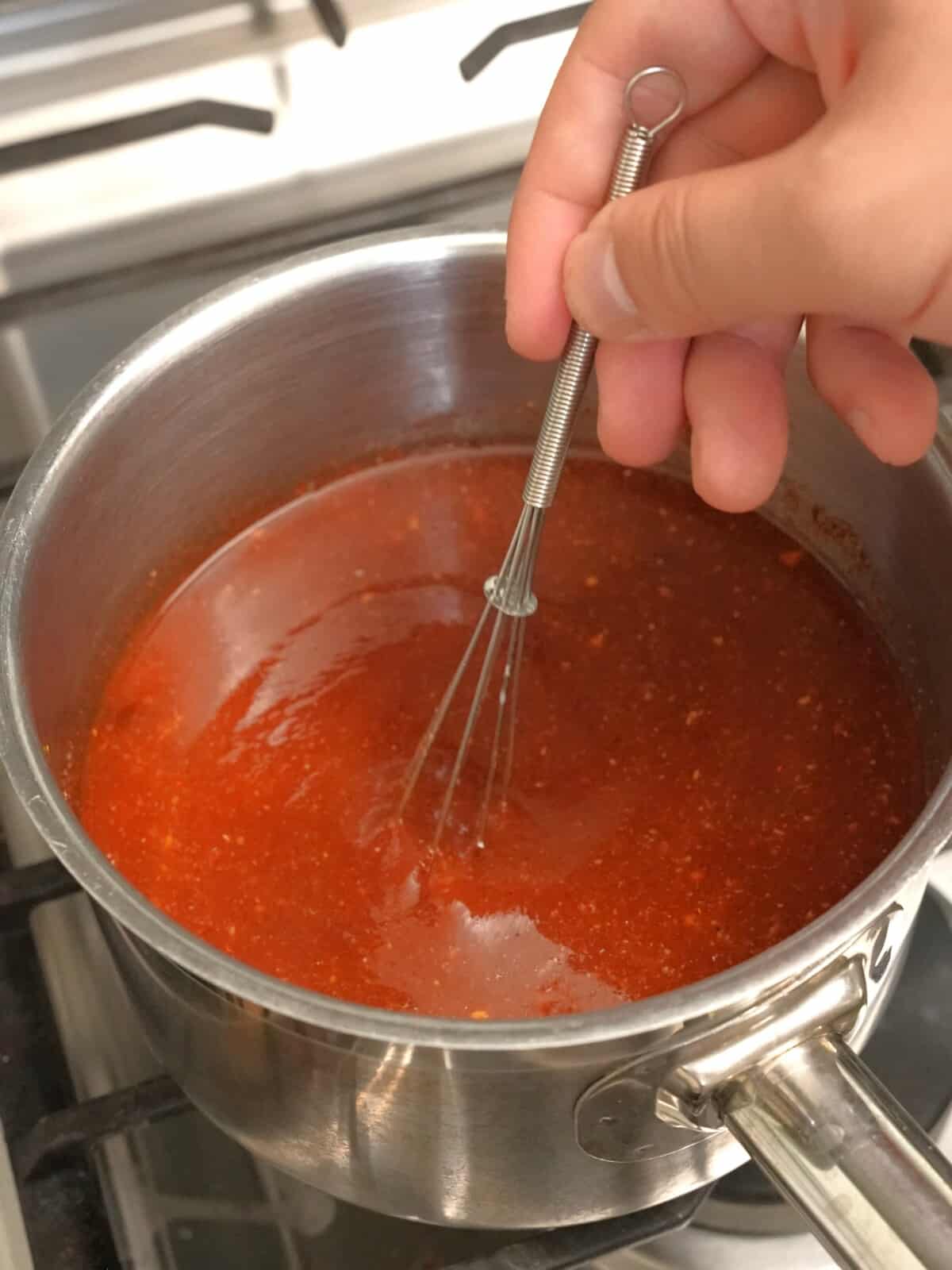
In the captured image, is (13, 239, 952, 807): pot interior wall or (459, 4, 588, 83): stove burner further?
(459, 4, 588, 83): stove burner

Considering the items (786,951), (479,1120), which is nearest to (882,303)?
(786,951)

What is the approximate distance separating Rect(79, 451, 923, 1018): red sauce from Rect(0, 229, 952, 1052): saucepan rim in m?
0.22

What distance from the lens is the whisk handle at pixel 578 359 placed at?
0.70 metres

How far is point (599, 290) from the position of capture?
0.66 m

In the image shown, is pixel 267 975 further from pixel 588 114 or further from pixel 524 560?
pixel 588 114

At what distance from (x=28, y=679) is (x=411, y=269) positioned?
14.9 inches

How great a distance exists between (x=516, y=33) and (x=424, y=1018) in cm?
73

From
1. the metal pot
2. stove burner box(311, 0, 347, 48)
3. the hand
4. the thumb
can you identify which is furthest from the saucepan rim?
stove burner box(311, 0, 347, 48)

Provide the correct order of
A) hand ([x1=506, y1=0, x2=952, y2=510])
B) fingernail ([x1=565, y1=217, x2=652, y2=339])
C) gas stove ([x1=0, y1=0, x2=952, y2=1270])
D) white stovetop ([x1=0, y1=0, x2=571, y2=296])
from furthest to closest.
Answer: white stovetop ([x1=0, y1=0, x2=571, y2=296]), gas stove ([x1=0, y1=0, x2=952, y2=1270]), fingernail ([x1=565, y1=217, x2=652, y2=339]), hand ([x1=506, y1=0, x2=952, y2=510])

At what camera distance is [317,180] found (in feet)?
3.21

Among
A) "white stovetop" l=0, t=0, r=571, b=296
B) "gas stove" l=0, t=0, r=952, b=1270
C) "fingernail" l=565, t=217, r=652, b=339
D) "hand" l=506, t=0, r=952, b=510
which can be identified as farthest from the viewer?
"white stovetop" l=0, t=0, r=571, b=296

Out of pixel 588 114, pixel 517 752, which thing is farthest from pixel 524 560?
pixel 588 114

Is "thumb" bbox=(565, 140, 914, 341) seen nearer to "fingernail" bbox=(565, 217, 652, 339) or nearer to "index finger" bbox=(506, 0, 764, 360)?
"fingernail" bbox=(565, 217, 652, 339)

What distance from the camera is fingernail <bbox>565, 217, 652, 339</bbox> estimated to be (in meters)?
0.64
